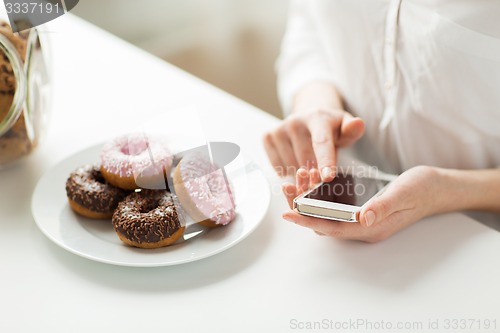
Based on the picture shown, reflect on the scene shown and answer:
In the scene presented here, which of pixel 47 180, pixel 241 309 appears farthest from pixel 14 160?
pixel 241 309

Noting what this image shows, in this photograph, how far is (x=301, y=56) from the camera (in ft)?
3.05

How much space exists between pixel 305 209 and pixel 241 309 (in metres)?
0.11

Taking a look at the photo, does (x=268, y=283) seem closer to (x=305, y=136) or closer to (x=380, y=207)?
(x=380, y=207)

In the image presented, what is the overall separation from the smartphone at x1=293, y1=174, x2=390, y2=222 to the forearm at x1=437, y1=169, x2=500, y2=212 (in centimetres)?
6

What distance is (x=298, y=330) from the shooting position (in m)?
0.50

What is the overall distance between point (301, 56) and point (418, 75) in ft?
0.83
